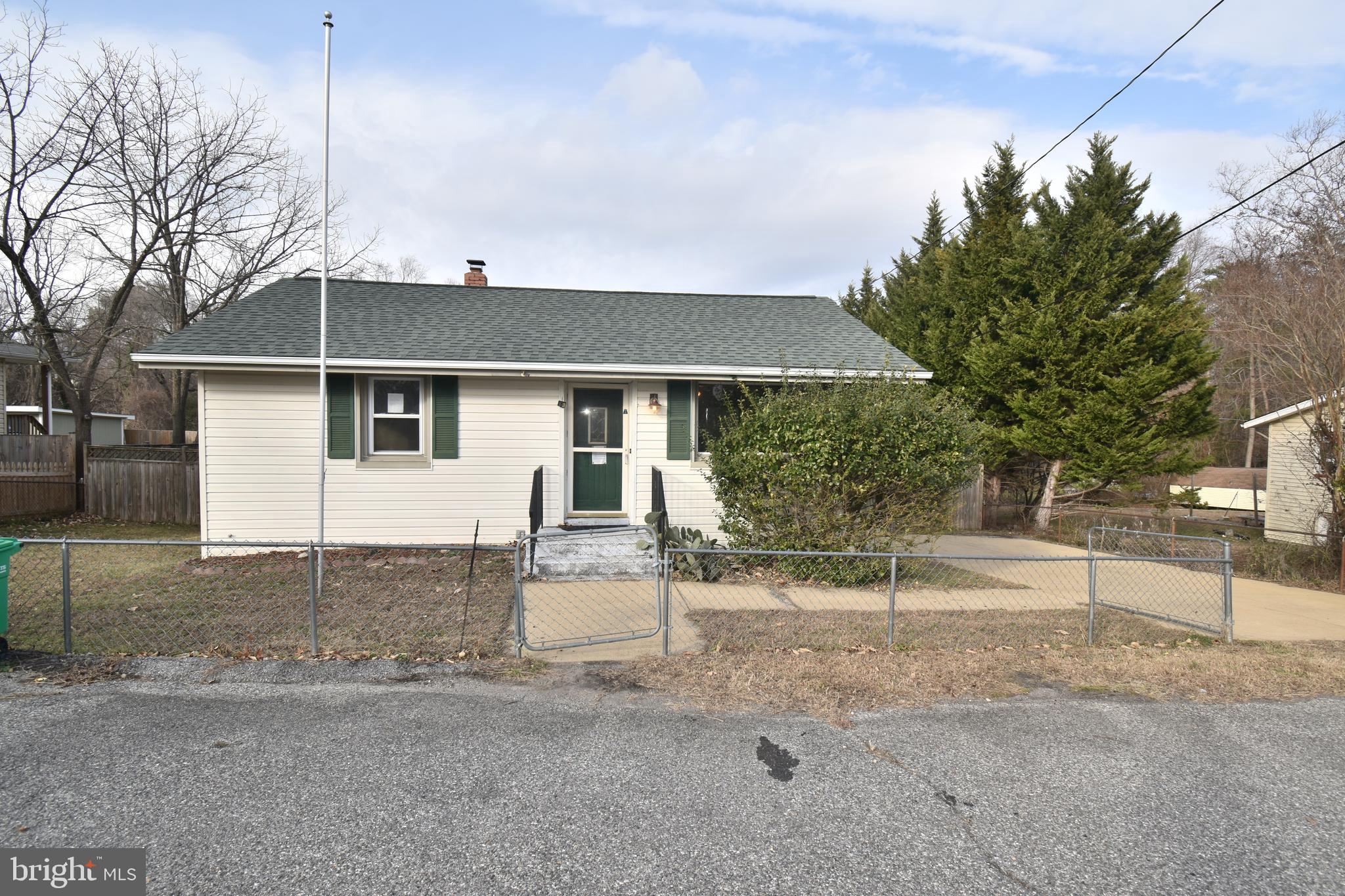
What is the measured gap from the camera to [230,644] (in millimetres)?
5648

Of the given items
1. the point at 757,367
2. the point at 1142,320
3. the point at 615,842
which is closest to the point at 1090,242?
the point at 1142,320

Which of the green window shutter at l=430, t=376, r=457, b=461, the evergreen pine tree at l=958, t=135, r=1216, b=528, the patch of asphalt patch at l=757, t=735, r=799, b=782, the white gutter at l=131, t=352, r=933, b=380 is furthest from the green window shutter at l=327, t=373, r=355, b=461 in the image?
the evergreen pine tree at l=958, t=135, r=1216, b=528

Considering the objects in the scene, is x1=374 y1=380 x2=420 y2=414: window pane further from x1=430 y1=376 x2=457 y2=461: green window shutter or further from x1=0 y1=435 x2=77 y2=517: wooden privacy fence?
x1=0 y1=435 x2=77 y2=517: wooden privacy fence

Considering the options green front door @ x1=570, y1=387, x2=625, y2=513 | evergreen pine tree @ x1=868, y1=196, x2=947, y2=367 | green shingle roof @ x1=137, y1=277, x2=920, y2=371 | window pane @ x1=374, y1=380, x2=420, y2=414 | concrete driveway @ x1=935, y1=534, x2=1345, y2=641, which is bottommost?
concrete driveway @ x1=935, y1=534, x2=1345, y2=641

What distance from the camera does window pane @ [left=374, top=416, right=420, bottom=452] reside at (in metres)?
10.2

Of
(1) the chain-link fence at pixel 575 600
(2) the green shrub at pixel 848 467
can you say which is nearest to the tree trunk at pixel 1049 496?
(1) the chain-link fence at pixel 575 600

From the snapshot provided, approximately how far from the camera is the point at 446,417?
1020cm

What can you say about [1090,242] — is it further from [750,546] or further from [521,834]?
[521,834]

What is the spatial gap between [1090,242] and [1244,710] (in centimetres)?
1305

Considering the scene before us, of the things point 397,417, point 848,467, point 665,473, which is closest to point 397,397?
point 397,417

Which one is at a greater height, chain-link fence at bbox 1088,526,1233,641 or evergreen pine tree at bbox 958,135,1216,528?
evergreen pine tree at bbox 958,135,1216,528

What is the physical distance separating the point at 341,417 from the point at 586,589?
471 cm

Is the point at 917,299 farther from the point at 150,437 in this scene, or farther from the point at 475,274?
the point at 150,437
